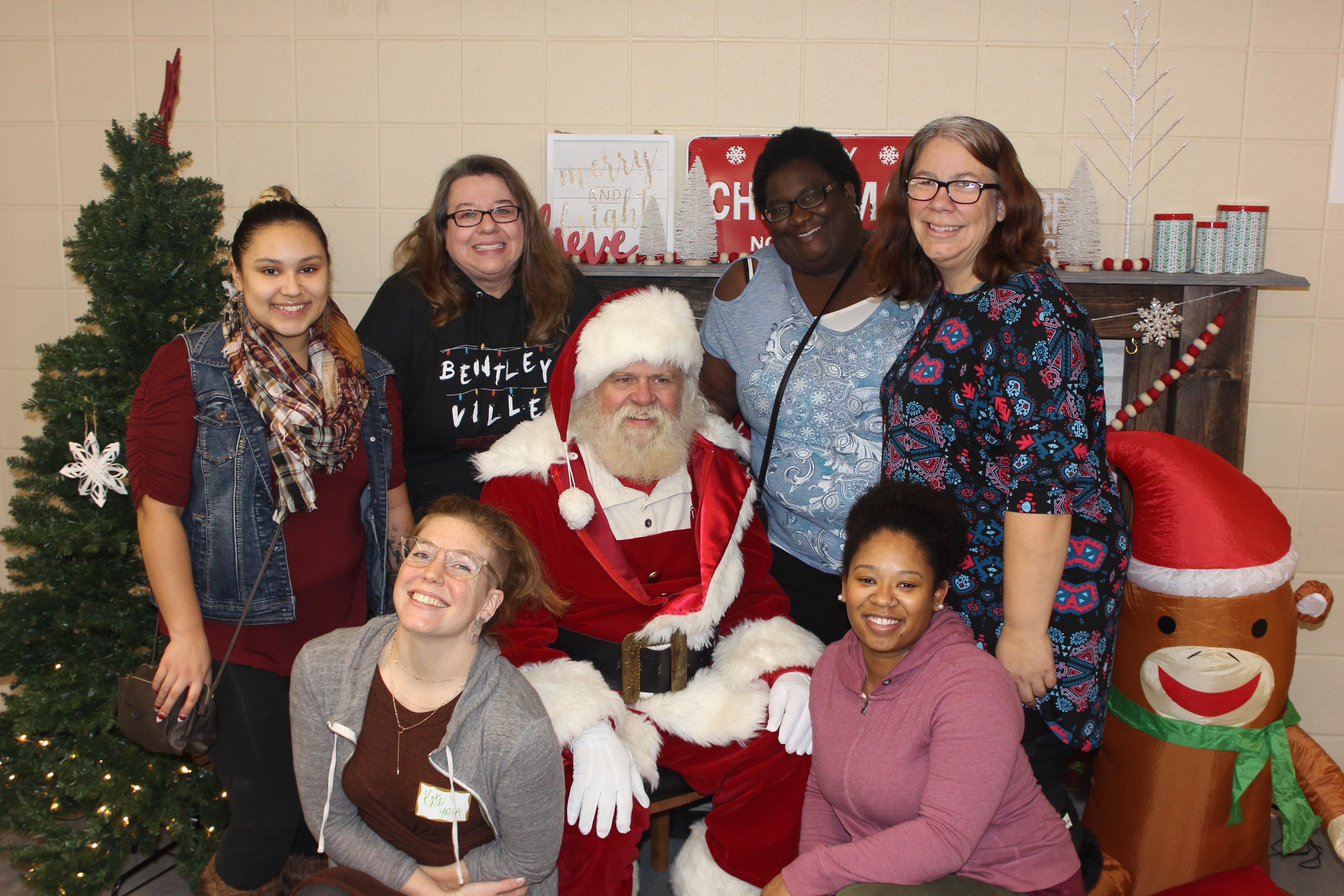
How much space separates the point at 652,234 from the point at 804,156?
0.88 m

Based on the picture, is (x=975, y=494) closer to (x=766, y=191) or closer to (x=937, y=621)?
(x=937, y=621)

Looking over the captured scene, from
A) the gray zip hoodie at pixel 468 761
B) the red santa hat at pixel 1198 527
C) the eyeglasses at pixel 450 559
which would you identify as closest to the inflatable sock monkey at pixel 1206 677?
the red santa hat at pixel 1198 527

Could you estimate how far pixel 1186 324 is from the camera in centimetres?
289

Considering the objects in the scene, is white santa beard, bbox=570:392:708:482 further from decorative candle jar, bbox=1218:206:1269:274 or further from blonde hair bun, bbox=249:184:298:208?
decorative candle jar, bbox=1218:206:1269:274

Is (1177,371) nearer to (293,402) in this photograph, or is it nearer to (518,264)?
(518,264)

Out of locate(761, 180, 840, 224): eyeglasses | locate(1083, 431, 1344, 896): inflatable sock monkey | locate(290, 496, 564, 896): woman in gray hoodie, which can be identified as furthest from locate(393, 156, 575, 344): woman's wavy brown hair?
locate(1083, 431, 1344, 896): inflatable sock monkey

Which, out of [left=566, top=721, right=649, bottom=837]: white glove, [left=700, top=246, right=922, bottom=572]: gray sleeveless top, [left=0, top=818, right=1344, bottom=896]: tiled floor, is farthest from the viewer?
[left=0, top=818, right=1344, bottom=896]: tiled floor

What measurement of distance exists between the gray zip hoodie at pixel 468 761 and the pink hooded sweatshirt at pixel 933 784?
0.48m

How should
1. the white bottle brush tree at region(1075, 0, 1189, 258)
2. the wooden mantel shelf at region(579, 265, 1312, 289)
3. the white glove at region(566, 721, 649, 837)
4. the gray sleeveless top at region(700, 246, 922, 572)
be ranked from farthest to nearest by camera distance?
the white bottle brush tree at region(1075, 0, 1189, 258) < the wooden mantel shelf at region(579, 265, 1312, 289) < the gray sleeveless top at region(700, 246, 922, 572) < the white glove at region(566, 721, 649, 837)

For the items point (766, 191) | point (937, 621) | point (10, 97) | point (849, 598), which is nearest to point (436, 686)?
point (849, 598)

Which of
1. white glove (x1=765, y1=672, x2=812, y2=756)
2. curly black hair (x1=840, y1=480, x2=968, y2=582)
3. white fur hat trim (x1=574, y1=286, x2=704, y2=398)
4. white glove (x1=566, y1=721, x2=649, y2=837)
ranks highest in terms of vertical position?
white fur hat trim (x1=574, y1=286, x2=704, y2=398)

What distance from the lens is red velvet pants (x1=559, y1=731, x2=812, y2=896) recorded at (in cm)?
207

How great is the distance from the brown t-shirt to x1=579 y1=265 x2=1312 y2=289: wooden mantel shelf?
1.51m

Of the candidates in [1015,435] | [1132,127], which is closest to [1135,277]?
[1132,127]
